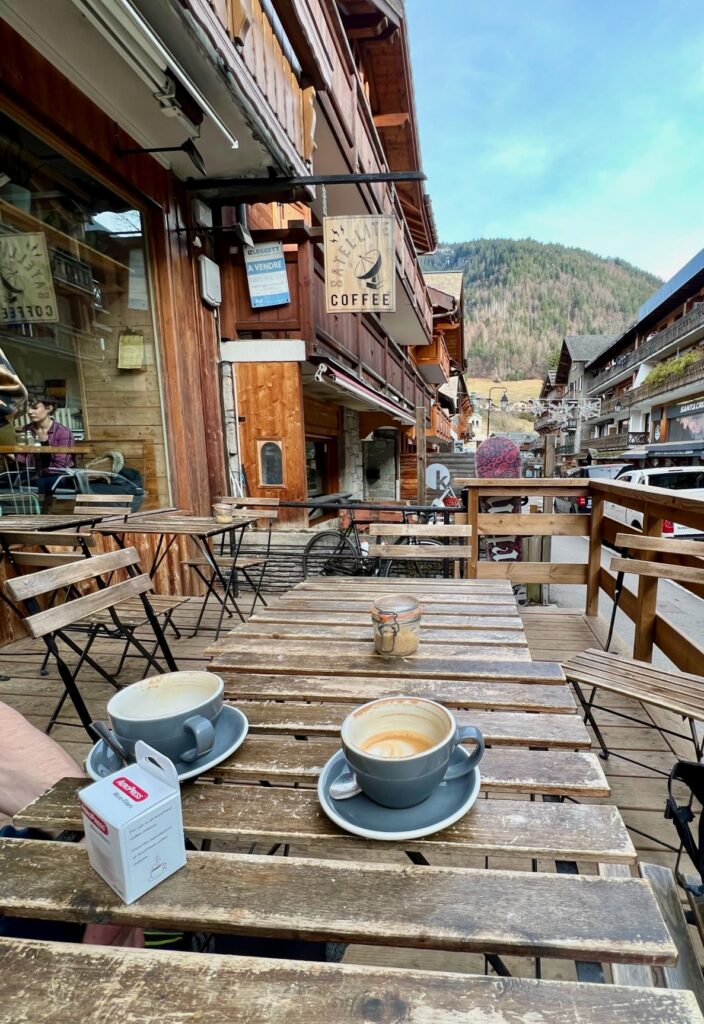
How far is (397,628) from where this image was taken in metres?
1.40

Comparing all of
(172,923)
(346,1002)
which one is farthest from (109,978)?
(346,1002)

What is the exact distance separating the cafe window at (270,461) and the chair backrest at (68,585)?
3.84 metres

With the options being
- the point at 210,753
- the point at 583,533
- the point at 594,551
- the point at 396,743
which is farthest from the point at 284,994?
the point at 583,533

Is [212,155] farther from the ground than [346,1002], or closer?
farther from the ground

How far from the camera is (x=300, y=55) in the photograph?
4617 mm

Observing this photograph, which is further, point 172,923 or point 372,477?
point 372,477

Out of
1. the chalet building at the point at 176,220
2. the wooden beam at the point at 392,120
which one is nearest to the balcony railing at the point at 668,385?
the wooden beam at the point at 392,120

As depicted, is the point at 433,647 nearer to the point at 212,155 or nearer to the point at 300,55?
the point at 212,155

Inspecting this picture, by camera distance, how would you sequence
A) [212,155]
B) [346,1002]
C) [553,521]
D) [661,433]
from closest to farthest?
1. [346,1002]
2. [553,521]
3. [212,155]
4. [661,433]

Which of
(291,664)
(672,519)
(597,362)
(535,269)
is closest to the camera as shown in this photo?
(291,664)

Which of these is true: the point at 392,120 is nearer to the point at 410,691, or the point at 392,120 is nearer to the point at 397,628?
the point at 397,628

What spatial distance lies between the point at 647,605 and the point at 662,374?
3264cm

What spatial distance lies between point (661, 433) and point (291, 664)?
3744cm

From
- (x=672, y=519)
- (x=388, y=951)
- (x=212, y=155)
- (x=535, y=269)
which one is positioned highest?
(x=535, y=269)
